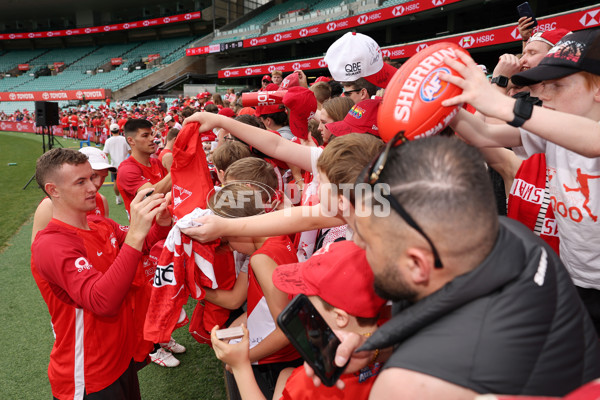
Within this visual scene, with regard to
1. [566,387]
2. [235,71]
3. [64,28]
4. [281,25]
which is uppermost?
[64,28]

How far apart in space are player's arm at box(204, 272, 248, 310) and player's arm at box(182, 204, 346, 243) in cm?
46

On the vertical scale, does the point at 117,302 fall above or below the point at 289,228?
below

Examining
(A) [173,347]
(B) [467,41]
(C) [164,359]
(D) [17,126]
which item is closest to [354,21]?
(B) [467,41]

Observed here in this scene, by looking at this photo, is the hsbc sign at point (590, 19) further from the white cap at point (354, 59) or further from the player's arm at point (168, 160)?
the player's arm at point (168, 160)

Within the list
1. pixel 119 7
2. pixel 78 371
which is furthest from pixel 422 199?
pixel 119 7

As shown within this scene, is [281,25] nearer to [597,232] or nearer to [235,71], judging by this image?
[235,71]

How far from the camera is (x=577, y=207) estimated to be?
1.72m

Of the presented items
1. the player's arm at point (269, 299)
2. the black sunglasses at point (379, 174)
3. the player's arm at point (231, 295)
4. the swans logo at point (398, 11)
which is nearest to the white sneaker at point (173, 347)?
the player's arm at point (231, 295)

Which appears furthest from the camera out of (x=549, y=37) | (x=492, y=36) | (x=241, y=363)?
(x=492, y=36)

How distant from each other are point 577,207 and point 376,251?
1.24m

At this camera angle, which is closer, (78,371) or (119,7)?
(78,371)

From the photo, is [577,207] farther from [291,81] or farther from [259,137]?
[291,81]

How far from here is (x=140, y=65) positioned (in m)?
39.6

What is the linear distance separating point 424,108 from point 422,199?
2.03 ft
